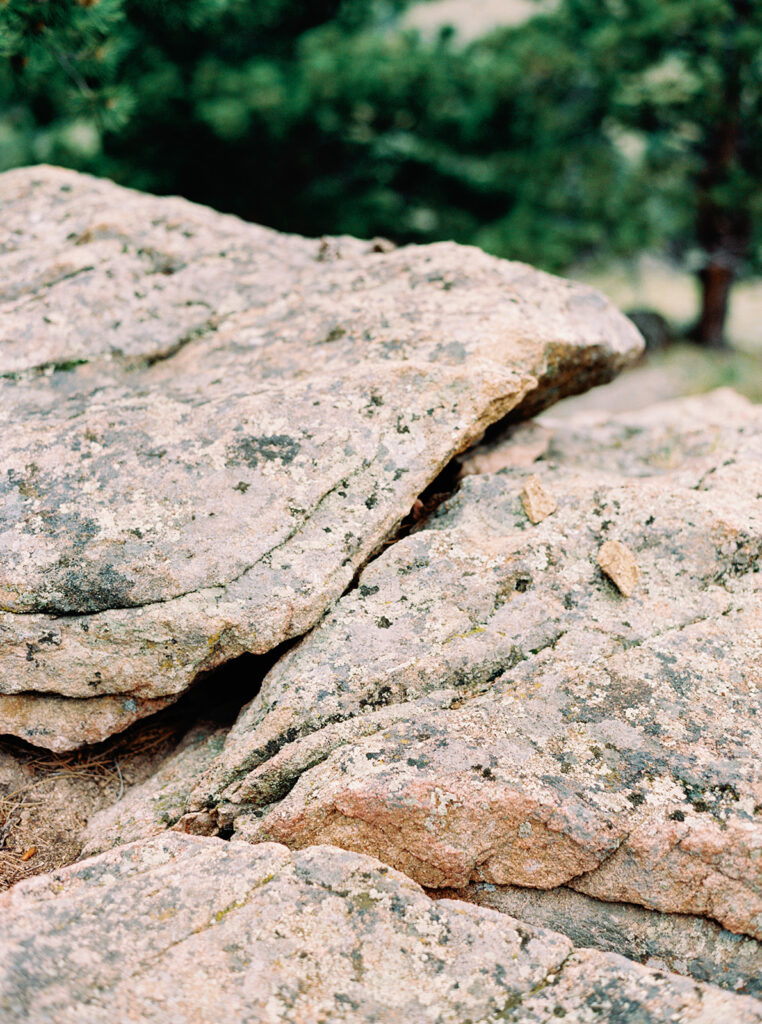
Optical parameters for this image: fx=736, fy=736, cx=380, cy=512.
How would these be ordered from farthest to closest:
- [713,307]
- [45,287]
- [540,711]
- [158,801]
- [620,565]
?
[713,307] < [45,287] < [620,565] < [158,801] < [540,711]

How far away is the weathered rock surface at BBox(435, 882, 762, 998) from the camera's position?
211cm

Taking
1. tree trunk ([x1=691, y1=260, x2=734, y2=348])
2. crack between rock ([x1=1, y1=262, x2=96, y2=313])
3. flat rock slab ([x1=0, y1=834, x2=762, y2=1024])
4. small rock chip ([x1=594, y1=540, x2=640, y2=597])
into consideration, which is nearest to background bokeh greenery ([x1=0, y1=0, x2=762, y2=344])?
tree trunk ([x1=691, y1=260, x2=734, y2=348])

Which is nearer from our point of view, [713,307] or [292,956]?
[292,956]

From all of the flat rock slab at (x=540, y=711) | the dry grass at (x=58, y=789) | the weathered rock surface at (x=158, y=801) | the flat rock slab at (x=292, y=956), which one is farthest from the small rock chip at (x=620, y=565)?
the dry grass at (x=58, y=789)

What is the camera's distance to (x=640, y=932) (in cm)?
218

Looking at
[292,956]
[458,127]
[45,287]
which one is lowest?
[292,956]

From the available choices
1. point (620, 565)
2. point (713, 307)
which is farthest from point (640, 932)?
point (713, 307)

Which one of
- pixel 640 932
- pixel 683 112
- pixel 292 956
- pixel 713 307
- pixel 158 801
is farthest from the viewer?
pixel 713 307

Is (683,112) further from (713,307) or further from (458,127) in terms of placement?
(458,127)

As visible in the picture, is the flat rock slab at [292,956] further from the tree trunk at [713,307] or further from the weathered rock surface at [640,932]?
the tree trunk at [713,307]

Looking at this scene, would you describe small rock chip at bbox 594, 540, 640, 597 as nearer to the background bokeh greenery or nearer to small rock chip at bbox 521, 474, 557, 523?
small rock chip at bbox 521, 474, 557, 523

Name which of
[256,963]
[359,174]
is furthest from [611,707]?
[359,174]

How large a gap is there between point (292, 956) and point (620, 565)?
1737 millimetres

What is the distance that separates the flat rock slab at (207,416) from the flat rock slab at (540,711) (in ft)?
0.97
